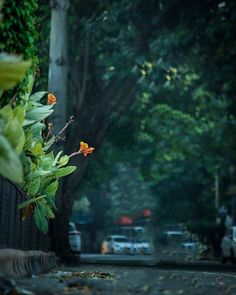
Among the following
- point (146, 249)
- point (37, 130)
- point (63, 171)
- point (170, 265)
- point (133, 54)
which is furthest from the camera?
point (146, 249)

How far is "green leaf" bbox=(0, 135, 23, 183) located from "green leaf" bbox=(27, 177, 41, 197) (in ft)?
11.9

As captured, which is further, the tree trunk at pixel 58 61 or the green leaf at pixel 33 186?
the tree trunk at pixel 58 61

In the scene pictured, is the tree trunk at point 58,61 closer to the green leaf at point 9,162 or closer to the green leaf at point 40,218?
the green leaf at point 40,218

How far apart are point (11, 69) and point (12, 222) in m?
2.82

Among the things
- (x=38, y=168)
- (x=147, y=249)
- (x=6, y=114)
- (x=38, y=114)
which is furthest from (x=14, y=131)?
(x=147, y=249)

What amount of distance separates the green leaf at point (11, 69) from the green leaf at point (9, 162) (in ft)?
1.30

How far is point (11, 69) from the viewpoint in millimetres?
4371

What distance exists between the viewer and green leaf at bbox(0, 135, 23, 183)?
4.30 meters

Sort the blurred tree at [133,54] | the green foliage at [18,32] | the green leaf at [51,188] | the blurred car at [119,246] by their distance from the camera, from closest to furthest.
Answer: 1. the green foliage at [18,32]
2. the green leaf at [51,188]
3. the blurred tree at [133,54]
4. the blurred car at [119,246]

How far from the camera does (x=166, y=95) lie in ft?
91.8

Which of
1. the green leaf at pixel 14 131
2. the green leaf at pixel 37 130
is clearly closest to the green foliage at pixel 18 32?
the green leaf at pixel 37 130

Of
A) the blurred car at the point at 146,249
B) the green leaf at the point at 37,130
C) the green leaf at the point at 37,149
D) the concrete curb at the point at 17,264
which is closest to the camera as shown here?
the concrete curb at the point at 17,264

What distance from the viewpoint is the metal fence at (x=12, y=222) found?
6.21 m

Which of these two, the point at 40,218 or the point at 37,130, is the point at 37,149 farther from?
the point at 40,218
